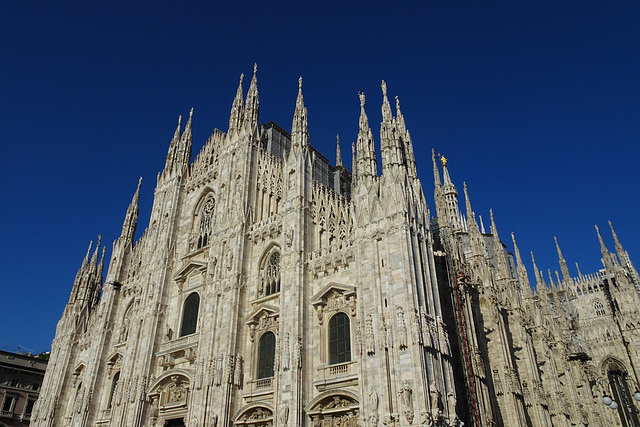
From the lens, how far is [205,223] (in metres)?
32.6

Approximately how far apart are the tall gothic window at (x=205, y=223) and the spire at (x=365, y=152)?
12.7 m

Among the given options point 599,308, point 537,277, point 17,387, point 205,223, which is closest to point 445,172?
point 537,277

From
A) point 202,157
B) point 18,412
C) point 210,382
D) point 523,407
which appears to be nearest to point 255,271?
point 210,382

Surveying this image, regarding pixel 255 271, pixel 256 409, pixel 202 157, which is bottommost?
pixel 256 409

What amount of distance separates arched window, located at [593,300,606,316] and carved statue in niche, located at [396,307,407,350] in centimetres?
3971

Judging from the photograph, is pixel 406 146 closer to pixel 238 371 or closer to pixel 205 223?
pixel 238 371

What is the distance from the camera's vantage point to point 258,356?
78.3 ft

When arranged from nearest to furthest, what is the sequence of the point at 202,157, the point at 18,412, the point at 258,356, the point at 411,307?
the point at 411,307 → the point at 258,356 → the point at 202,157 → the point at 18,412

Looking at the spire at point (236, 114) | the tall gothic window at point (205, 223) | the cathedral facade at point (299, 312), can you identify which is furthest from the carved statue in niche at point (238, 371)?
the spire at point (236, 114)

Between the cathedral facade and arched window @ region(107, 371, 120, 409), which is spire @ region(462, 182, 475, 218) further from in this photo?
arched window @ region(107, 371, 120, 409)

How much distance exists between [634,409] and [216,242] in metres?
40.9

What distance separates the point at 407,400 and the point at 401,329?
248cm

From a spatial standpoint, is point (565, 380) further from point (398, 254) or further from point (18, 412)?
point (18, 412)

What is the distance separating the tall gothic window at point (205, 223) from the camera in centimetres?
3170
